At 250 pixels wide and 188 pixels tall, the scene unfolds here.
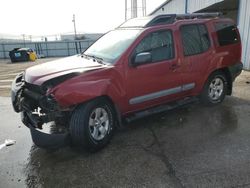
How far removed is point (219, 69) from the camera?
5.38 metres

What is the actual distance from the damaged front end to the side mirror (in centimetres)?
134

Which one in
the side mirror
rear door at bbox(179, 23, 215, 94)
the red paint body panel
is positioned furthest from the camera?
rear door at bbox(179, 23, 215, 94)

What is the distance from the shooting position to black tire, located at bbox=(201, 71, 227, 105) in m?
5.29

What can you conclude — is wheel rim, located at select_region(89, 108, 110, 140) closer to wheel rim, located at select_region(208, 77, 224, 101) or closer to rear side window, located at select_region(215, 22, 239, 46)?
wheel rim, located at select_region(208, 77, 224, 101)

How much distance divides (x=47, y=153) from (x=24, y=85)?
1.14m

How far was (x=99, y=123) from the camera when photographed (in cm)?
367

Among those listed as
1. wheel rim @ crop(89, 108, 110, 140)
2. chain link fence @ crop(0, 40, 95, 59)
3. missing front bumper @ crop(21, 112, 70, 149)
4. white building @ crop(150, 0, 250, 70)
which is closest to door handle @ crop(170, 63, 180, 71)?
wheel rim @ crop(89, 108, 110, 140)

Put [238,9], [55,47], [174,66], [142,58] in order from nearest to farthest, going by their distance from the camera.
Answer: [142,58]
[174,66]
[238,9]
[55,47]

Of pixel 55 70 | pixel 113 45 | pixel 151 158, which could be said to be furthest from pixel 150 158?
pixel 113 45

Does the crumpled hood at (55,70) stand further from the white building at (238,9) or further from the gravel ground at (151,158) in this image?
the white building at (238,9)

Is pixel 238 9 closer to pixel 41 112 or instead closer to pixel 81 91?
pixel 81 91

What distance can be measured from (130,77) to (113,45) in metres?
0.83

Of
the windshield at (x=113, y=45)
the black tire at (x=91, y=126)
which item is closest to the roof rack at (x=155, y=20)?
the windshield at (x=113, y=45)

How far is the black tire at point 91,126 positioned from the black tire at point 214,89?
253cm
